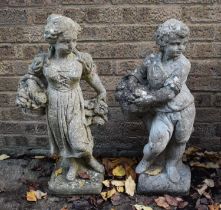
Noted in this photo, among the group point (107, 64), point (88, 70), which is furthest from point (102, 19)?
point (88, 70)

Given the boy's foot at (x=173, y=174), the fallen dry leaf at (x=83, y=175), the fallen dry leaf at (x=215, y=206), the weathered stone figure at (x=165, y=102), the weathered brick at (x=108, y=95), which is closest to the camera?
the weathered stone figure at (x=165, y=102)

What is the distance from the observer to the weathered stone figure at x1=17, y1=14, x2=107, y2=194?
11.7ft

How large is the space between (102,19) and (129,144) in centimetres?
150

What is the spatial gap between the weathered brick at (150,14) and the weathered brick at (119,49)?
0.81 ft

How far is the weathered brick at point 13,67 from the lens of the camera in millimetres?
4641

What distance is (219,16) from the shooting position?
430 centimetres

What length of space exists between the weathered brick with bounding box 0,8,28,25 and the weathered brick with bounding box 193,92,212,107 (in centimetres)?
195

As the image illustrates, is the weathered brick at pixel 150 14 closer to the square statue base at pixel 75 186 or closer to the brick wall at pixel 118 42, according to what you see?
the brick wall at pixel 118 42

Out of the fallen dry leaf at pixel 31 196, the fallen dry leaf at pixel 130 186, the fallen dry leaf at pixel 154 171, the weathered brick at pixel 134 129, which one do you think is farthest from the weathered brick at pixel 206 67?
the fallen dry leaf at pixel 31 196

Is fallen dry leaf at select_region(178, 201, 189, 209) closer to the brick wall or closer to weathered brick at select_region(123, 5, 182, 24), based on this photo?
the brick wall

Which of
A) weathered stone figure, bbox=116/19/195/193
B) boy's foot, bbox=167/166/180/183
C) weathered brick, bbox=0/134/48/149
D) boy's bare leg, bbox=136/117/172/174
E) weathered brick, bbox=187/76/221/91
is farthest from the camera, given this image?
weathered brick, bbox=0/134/48/149

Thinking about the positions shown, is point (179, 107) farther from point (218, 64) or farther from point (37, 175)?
point (37, 175)

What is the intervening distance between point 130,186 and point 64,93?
3.88 feet

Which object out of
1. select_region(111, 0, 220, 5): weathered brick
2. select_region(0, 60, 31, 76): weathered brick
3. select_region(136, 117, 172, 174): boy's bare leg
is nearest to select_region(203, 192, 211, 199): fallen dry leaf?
select_region(136, 117, 172, 174): boy's bare leg
